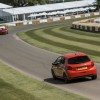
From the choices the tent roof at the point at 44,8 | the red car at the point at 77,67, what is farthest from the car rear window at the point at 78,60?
the tent roof at the point at 44,8

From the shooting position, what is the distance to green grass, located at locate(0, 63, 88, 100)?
1689cm

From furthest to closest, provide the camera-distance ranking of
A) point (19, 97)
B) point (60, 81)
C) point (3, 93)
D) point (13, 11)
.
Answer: point (13, 11) < point (60, 81) < point (3, 93) < point (19, 97)

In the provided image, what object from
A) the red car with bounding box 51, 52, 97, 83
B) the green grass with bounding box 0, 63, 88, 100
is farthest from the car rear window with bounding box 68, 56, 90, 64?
the green grass with bounding box 0, 63, 88, 100

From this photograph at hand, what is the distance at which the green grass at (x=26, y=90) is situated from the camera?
16.9m

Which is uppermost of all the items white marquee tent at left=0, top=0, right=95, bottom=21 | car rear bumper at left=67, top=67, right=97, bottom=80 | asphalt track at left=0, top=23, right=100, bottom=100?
car rear bumper at left=67, top=67, right=97, bottom=80

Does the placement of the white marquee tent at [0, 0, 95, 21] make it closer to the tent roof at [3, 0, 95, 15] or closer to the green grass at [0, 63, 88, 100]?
the tent roof at [3, 0, 95, 15]

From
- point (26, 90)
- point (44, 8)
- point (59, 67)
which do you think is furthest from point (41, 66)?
point (44, 8)

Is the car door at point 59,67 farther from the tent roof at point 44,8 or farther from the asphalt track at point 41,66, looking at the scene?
the tent roof at point 44,8

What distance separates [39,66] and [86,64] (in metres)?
8.39

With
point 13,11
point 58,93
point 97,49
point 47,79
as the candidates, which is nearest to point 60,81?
point 47,79

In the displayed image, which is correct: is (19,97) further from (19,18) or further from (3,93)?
(19,18)

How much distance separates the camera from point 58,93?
17.8 metres

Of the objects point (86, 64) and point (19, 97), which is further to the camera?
point (86, 64)

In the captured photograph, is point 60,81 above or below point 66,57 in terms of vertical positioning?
below
